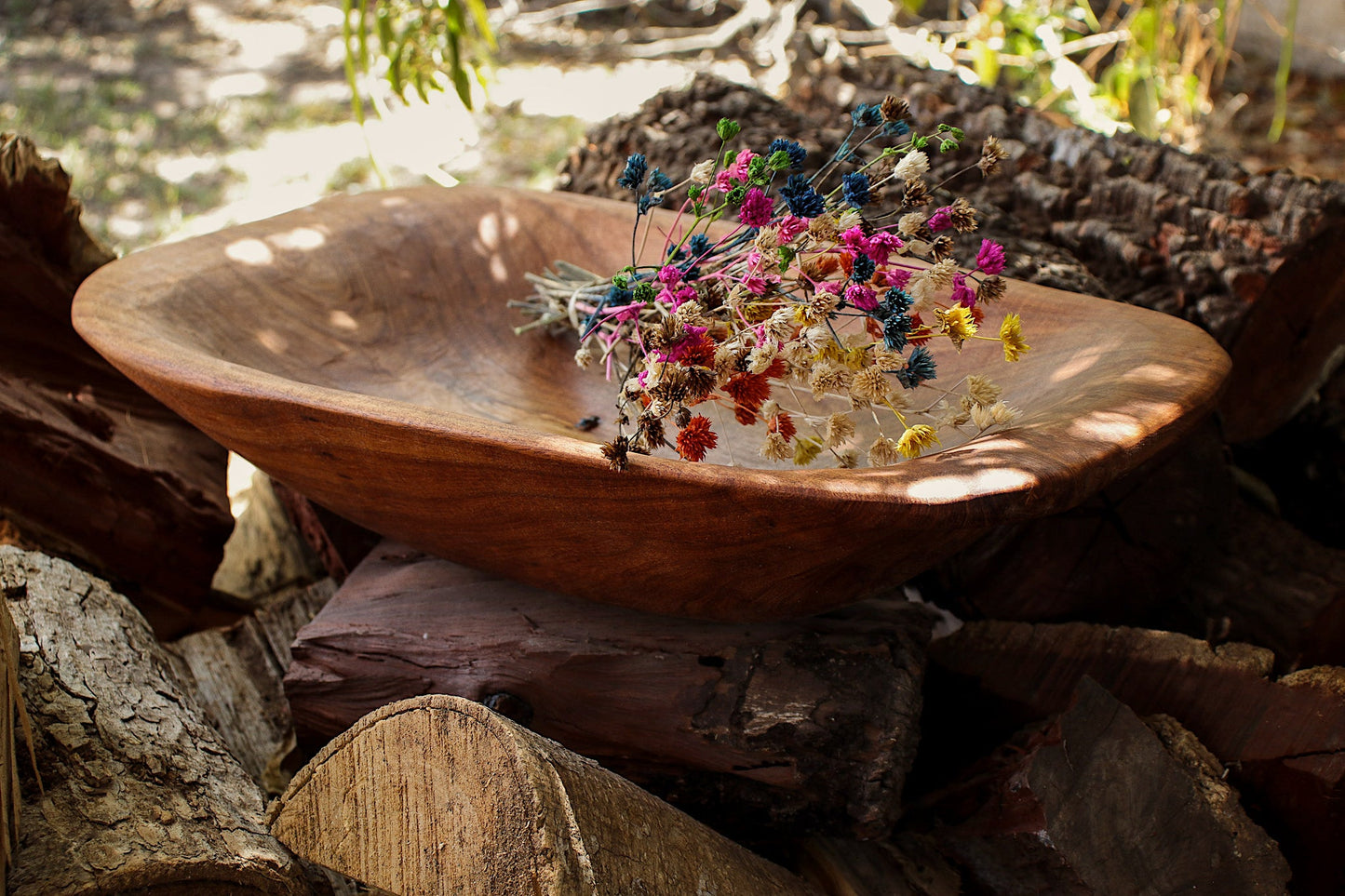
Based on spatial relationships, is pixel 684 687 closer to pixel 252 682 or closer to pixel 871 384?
pixel 871 384

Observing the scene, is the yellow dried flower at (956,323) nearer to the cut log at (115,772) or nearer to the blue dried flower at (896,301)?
the blue dried flower at (896,301)

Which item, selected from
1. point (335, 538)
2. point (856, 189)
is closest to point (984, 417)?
point (856, 189)

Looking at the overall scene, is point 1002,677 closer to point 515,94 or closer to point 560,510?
point 560,510

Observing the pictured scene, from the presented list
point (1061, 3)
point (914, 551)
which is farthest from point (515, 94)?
point (914, 551)

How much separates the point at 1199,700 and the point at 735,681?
47 centimetres

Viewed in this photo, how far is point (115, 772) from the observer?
0.81 m

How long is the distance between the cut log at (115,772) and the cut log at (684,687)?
0.17 metres

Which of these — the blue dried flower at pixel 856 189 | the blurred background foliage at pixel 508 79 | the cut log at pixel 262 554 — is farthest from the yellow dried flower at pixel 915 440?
the blurred background foliage at pixel 508 79

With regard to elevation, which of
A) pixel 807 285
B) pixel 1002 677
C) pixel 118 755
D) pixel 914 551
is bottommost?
pixel 1002 677

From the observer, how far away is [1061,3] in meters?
3.22

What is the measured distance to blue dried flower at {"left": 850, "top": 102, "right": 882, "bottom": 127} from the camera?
896 millimetres

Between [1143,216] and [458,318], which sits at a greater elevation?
[1143,216]

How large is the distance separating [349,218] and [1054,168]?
3.47 ft

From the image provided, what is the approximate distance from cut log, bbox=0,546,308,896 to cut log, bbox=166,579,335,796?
0.50 ft
